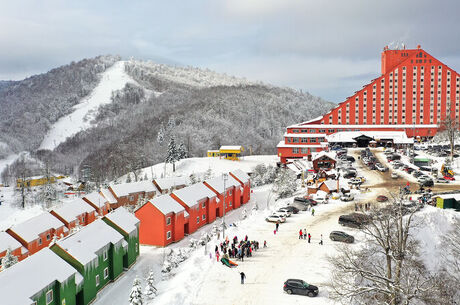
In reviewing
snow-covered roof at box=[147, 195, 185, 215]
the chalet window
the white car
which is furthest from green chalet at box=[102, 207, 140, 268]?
the white car

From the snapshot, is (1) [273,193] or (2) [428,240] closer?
(2) [428,240]

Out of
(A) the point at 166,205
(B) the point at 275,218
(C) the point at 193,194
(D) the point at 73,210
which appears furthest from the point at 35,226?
Result: (B) the point at 275,218

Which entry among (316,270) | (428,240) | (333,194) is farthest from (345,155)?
(316,270)

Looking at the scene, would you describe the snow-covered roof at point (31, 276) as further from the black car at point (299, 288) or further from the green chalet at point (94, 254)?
the black car at point (299, 288)

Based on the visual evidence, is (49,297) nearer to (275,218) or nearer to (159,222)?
(159,222)

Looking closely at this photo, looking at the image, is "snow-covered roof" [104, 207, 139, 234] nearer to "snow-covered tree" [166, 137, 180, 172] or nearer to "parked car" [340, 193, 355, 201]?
"parked car" [340, 193, 355, 201]

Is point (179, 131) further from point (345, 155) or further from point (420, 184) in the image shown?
point (420, 184)
